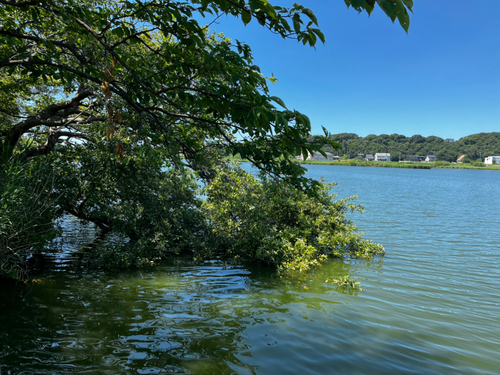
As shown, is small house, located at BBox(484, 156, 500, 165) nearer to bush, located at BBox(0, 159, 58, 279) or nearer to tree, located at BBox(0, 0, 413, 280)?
tree, located at BBox(0, 0, 413, 280)

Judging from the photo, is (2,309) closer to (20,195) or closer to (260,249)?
(20,195)

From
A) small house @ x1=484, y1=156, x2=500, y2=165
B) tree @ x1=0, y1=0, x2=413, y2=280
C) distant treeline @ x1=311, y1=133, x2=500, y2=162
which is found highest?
distant treeline @ x1=311, y1=133, x2=500, y2=162

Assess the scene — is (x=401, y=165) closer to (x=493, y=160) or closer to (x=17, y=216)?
(x=493, y=160)

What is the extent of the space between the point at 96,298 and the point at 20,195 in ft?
9.09

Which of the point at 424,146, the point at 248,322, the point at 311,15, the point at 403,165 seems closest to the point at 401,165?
the point at 403,165

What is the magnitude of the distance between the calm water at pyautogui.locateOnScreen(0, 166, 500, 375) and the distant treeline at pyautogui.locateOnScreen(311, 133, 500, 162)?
162 metres

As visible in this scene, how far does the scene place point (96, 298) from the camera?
265 inches

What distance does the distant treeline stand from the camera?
169 meters

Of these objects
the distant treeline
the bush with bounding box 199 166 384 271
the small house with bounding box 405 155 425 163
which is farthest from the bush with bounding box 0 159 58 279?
the small house with bounding box 405 155 425 163

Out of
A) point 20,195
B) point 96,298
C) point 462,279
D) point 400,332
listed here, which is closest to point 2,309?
point 96,298

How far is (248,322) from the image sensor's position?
5973mm

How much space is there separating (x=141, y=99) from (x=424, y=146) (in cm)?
20608

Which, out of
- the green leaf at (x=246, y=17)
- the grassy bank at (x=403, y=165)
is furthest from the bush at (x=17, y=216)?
the grassy bank at (x=403, y=165)

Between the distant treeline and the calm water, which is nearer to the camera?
the calm water
